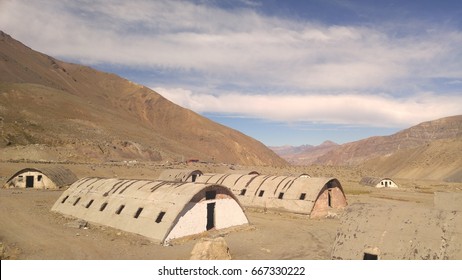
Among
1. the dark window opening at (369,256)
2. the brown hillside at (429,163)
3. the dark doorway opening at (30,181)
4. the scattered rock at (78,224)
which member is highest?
the brown hillside at (429,163)

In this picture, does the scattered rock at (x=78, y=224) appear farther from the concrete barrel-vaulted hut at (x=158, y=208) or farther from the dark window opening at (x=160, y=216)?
the dark window opening at (x=160, y=216)

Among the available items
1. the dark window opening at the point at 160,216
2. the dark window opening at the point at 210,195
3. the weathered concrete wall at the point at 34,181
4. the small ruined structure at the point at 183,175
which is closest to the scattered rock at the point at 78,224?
the dark window opening at the point at 160,216

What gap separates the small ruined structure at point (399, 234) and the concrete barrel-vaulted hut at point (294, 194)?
45.1 ft

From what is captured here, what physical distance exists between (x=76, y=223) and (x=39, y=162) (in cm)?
4046

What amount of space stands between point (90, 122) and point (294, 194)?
8980 cm

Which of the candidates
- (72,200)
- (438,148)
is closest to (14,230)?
(72,200)

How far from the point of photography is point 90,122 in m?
108

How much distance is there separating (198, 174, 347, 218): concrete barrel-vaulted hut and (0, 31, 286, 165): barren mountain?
148 feet

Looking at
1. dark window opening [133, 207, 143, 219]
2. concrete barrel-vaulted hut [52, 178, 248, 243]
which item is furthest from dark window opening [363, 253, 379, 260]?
dark window opening [133, 207, 143, 219]

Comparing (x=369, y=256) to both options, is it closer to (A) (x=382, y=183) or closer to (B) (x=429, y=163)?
(A) (x=382, y=183)

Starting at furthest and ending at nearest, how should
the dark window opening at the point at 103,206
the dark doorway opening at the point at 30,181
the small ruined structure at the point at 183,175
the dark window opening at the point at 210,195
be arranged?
the small ruined structure at the point at 183,175 < the dark doorway opening at the point at 30,181 < the dark window opening at the point at 103,206 < the dark window opening at the point at 210,195

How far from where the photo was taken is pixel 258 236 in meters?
23.8

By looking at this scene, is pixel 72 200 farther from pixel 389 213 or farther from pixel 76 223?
pixel 389 213

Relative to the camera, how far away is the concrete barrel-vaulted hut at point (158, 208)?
2144 centimetres
